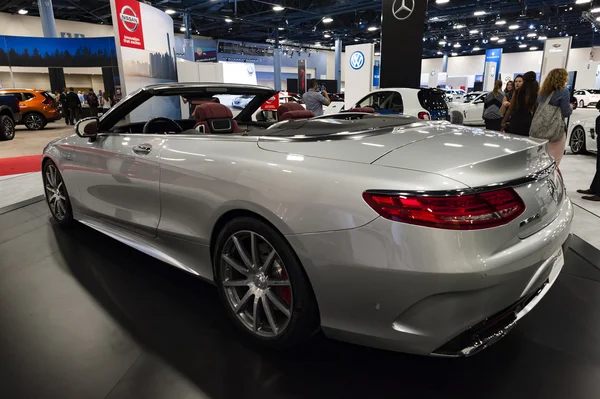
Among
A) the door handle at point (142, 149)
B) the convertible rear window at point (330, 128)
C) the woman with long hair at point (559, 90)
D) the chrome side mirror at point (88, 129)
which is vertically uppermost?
the woman with long hair at point (559, 90)

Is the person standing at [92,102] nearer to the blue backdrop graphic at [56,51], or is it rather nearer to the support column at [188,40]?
the blue backdrop graphic at [56,51]

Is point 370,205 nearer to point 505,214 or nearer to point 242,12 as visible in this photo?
point 505,214

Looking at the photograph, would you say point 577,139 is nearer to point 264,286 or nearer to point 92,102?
point 264,286

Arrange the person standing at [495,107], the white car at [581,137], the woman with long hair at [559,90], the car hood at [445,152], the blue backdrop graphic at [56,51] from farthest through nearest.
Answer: the blue backdrop graphic at [56,51], the white car at [581,137], the person standing at [495,107], the woman with long hair at [559,90], the car hood at [445,152]

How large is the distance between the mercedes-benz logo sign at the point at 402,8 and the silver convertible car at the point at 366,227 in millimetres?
6669

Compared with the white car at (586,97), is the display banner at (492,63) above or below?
above

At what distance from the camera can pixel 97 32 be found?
76.0 feet

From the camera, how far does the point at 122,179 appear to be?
2.52 m

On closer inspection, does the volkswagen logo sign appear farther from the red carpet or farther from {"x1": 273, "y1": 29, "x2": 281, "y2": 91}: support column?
{"x1": 273, "y1": 29, "x2": 281, "y2": 91}: support column

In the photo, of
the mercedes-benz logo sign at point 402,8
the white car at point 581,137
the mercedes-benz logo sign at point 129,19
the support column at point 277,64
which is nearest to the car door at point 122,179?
the mercedes-benz logo sign at point 129,19

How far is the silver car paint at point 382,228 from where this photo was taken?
133 centimetres

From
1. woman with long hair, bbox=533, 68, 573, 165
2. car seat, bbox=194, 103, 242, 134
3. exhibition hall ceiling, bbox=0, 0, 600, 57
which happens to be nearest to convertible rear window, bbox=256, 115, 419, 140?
car seat, bbox=194, 103, 242, 134

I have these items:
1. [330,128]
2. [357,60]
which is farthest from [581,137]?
[330,128]

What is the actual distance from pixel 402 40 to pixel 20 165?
24.9ft
